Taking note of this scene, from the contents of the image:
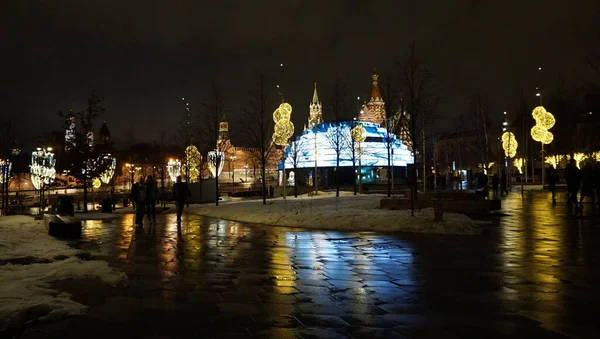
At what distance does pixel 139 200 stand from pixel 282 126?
67.6 ft

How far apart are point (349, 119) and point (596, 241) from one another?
91.9ft

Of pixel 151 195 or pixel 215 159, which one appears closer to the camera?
pixel 151 195

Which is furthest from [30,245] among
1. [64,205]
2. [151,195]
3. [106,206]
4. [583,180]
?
[583,180]

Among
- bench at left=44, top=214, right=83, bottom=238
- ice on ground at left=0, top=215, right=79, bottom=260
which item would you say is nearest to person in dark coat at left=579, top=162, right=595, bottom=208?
bench at left=44, top=214, right=83, bottom=238

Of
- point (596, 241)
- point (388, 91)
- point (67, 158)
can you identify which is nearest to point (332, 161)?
point (388, 91)

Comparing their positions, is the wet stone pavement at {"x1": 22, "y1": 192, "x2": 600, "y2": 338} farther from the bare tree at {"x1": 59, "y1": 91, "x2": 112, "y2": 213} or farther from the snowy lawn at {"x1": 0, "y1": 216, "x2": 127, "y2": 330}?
the bare tree at {"x1": 59, "y1": 91, "x2": 112, "y2": 213}

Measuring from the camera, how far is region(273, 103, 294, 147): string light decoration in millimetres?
39438

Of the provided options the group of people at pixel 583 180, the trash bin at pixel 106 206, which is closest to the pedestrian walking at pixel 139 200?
the trash bin at pixel 106 206

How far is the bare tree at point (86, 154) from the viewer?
32.0m

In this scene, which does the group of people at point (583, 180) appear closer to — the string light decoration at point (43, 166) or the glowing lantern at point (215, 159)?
the glowing lantern at point (215, 159)

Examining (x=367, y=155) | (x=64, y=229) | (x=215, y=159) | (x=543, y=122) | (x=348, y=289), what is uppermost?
(x=543, y=122)

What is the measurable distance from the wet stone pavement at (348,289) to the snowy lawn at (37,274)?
12.4 inches

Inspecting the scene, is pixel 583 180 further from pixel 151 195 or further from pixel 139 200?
pixel 139 200

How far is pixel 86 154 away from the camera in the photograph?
3212 centimetres
